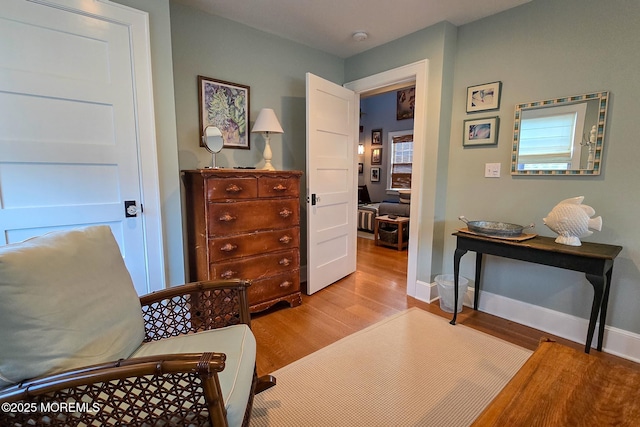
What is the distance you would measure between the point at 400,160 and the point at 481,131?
4.80 meters

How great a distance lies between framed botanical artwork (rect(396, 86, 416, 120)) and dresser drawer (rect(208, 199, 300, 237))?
5287mm

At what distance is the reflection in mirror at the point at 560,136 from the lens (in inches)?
77.7

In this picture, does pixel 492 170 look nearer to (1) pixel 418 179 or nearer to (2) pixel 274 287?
(1) pixel 418 179

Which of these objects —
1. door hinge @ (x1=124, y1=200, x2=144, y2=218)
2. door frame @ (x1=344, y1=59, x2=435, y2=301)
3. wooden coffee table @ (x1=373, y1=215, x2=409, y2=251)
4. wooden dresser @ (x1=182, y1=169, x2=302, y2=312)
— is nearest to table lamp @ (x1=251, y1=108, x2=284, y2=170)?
wooden dresser @ (x1=182, y1=169, x2=302, y2=312)

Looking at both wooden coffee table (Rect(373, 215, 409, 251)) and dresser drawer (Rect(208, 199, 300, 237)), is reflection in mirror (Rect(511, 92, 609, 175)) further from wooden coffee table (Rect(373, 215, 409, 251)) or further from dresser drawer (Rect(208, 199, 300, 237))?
wooden coffee table (Rect(373, 215, 409, 251))

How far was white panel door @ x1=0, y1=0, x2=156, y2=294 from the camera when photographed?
62.1 inches

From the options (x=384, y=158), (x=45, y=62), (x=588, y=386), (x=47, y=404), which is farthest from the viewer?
(x=384, y=158)

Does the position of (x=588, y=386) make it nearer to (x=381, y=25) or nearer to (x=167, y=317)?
(x=167, y=317)

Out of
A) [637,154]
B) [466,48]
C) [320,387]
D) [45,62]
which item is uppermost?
[466,48]

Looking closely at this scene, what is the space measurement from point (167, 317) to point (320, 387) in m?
0.89

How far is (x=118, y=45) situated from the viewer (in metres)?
1.81

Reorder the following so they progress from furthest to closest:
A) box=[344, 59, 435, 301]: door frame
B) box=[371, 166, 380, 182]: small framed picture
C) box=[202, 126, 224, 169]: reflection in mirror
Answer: box=[371, 166, 380, 182]: small framed picture < box=[344, 59, 435, 301]: door frame < box=[202, 126, 224, 169]: reflection in mirror

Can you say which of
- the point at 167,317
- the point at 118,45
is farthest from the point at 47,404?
the point at 118,45

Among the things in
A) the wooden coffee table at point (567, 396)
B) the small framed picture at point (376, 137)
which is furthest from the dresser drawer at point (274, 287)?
A: the small framed picture at point (376, 137)
